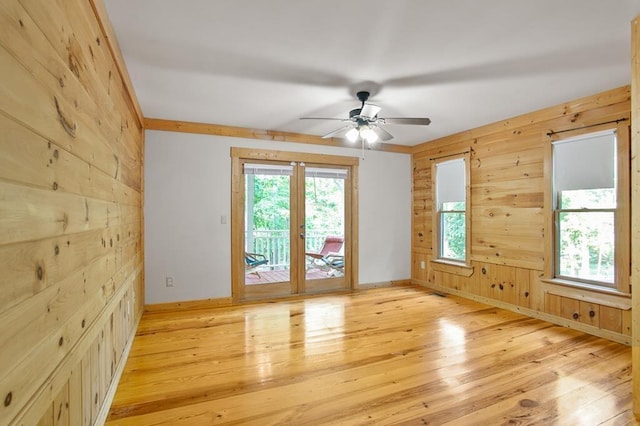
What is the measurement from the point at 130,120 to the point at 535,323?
472cm

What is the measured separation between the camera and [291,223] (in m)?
4.64

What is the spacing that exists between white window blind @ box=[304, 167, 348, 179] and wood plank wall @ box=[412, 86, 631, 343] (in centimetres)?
161

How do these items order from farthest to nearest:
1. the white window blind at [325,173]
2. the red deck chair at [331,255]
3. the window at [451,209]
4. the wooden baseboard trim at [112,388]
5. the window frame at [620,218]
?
the red deck chair at [331,255] → the white window blind at [325,173] → the window at [451,209] → the window frame at [620,218] → the wooden baseboard trim at [112,388]

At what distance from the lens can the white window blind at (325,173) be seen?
4.76m

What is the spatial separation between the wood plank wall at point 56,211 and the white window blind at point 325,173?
2916 mm

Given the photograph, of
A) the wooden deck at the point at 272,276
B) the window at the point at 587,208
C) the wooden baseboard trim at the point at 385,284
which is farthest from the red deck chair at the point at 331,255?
the window at the point at 587,208

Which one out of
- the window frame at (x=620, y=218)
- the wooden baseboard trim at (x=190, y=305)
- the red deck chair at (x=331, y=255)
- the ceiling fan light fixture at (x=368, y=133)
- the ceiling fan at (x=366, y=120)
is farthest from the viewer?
the red deck chair at (x=331, y=255)

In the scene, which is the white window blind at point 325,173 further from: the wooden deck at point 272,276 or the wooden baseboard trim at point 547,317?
the wooden baseboard trim at point 547,317

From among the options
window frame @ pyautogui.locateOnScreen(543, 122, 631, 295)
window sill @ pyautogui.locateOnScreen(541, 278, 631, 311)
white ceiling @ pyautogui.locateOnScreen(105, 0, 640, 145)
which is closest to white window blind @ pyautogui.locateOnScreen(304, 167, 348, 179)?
white ceiling @ pyautogui.locateOnScreen(105, 0, 640, 145)

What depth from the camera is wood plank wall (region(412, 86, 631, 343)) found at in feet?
10.1

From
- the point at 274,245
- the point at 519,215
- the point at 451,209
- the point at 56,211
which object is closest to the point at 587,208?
the point at 519,215

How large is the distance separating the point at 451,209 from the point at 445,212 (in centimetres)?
11

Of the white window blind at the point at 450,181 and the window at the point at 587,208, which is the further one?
the white window blind at the point at 450,181

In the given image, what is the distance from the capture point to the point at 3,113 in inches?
31.9
